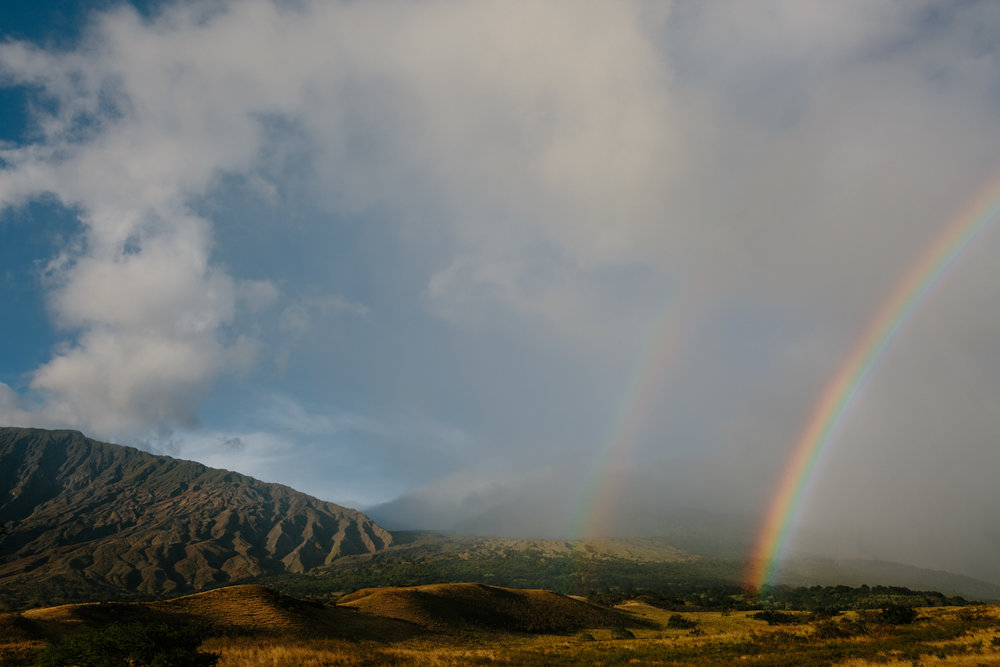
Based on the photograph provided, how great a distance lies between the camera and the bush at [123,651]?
74.3 ft

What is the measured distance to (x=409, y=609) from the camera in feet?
174

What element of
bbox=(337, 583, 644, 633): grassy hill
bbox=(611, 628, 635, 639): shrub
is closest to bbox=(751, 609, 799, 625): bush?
bbox=(337, 583, 644, 633): grassy hill

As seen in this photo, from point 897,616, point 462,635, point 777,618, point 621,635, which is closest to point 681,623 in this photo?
point 777,618

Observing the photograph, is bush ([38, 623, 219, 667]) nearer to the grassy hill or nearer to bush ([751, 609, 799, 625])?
the grassy hill

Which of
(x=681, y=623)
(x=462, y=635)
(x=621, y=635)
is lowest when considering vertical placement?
(x=681, y=623)

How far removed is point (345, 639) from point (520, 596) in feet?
110

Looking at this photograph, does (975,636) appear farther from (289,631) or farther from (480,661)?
(289,631)

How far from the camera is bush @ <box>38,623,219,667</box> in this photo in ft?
74.3

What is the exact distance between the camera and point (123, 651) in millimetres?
22875

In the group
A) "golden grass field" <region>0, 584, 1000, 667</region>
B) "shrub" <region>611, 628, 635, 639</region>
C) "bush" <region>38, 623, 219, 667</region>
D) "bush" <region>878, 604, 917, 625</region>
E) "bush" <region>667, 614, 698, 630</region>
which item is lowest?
"bush" <region>667, 614, 698, 630</region>

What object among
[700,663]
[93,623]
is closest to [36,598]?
[93,623]

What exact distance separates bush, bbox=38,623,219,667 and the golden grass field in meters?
3.69

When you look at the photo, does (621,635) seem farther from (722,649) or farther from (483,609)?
(483,609)

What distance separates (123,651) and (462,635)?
30796 mm
